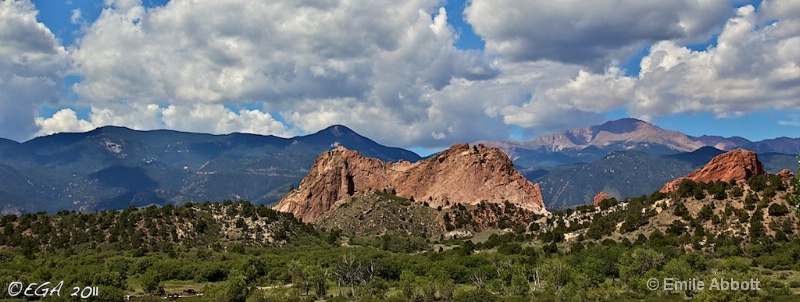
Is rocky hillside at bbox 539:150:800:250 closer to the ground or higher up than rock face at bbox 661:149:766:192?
closer to the ground

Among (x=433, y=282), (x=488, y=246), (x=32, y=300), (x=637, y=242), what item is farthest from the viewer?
(x=488, y=246)

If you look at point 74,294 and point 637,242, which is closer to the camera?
point 74,294

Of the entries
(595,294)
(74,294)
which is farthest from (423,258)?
(74,294)

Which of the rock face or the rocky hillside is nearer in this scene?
the rocky hillside

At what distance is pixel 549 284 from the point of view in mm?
106125

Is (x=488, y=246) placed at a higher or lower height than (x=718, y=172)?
lower

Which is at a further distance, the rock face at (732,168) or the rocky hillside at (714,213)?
the rock face at (732,168)

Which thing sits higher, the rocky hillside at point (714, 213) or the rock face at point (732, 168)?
the rock face at point (732, 168)

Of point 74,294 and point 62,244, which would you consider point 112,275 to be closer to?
point 74,294

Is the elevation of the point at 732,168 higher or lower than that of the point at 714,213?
higher

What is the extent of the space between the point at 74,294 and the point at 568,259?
8770cm

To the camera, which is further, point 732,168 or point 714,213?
point 732,168

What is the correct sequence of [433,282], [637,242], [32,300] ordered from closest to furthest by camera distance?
1. [32,300]
2. [433,282]
3. [637,242]

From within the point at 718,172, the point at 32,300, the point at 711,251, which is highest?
the point at 718,172
